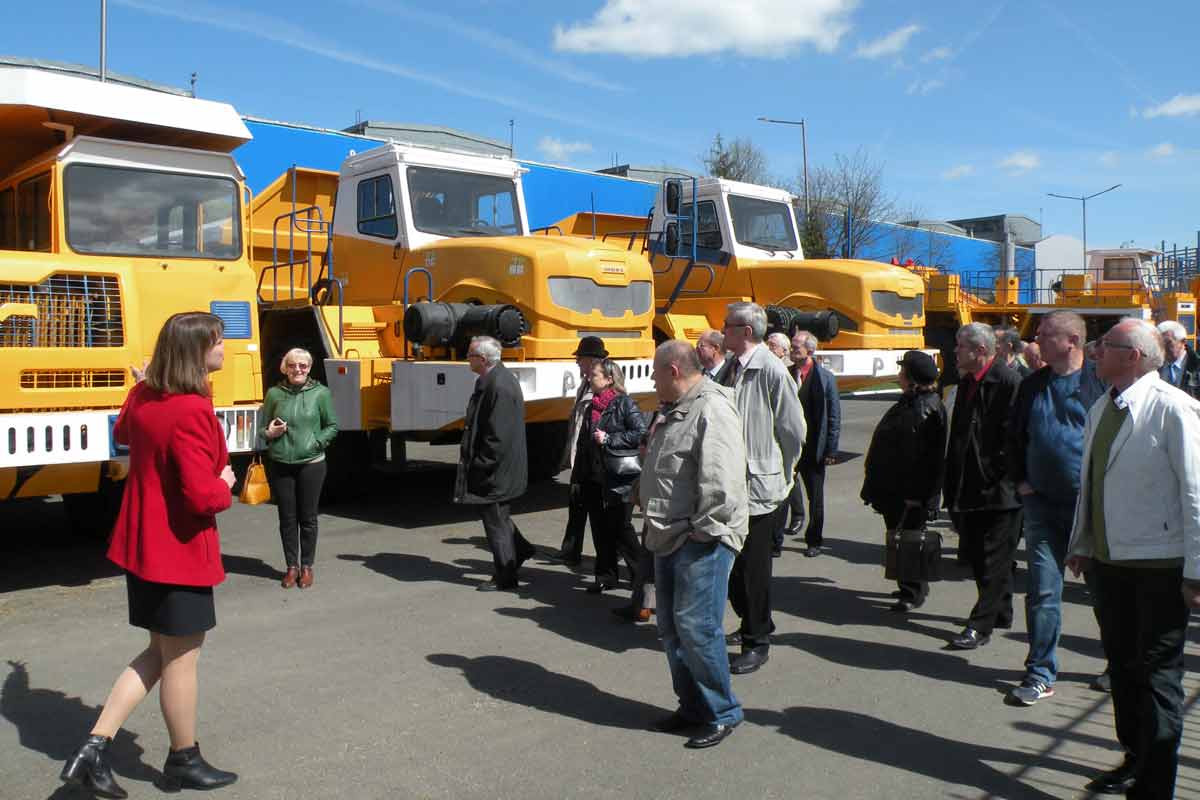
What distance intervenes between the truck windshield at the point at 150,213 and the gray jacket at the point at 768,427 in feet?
14.2

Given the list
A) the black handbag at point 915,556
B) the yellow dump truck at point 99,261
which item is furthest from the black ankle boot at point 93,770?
the black handbag at point 915,556

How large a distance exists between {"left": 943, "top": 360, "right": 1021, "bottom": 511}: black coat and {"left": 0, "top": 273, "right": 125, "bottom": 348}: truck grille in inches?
208

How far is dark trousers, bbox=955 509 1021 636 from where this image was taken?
5.98 meters

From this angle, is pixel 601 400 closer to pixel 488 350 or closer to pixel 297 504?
pixel 488 350

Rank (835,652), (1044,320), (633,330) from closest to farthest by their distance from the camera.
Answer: (1044,320)
(835,652)
(633,330)

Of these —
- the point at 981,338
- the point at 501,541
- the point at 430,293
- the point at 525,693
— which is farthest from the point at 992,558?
the point at 430,293

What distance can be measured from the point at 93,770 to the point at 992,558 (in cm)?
466

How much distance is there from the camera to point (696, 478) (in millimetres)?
4562

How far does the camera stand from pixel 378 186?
423 inches

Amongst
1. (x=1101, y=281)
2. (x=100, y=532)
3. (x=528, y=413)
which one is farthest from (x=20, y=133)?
(x=1101, y=281)

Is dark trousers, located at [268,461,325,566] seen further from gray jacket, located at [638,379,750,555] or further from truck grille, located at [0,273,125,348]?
gray jacket, located at [638,379,750,555]

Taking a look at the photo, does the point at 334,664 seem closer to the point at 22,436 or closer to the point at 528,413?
the point at 22,436

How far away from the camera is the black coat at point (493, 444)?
7.23 meters

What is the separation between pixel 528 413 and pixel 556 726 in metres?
4.64
